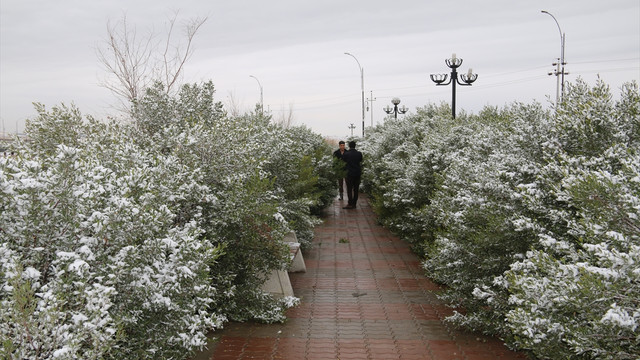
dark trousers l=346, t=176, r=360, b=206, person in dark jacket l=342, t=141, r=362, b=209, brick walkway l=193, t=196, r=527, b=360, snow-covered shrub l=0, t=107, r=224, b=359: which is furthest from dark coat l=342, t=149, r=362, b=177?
snow-covered shrub l=0, t=107, r=224, b=359

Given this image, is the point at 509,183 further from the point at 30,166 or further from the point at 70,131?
the point at 70,131

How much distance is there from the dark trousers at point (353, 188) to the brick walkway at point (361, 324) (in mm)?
7321

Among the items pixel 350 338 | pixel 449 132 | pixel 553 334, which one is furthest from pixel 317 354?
pixel 449 132

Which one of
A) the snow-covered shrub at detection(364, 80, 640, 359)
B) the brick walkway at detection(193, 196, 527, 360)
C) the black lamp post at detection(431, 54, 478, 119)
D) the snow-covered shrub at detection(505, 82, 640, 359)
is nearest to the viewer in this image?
the snow-covered shrub at detection(505, 82, 640, 359)

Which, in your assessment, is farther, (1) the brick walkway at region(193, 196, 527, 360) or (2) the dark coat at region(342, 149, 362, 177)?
(2) the dark coat at region(342, 149, 362, 177)

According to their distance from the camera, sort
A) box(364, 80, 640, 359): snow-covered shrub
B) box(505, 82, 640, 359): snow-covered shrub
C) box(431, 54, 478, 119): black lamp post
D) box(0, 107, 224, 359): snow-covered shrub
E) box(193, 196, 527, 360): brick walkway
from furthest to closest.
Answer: box(431, 54, 478, 119): black lamp post
box(193, 196, 527, 360): brick walkway
box(364, 80, 640, 359): snow-covered shrub
box(505, 82, 640, 359): snow-covered shrub
box(0, 107, 224, 359): snow-covered shrub

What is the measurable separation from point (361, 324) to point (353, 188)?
39.1ft

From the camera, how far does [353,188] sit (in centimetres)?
1852

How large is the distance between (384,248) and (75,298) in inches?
368

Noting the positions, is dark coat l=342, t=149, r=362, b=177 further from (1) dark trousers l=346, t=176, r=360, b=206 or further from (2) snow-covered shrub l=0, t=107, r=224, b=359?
(2) snow-covered shrub l=0, t=107, r=224, b=359

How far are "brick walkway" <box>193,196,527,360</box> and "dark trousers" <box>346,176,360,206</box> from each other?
7.32 meters

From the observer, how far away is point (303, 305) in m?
7.51

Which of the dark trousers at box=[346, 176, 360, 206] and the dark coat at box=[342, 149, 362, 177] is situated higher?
the dark coat at box=[342, 149, 362, 177]

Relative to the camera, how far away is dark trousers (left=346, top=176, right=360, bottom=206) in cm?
1802
